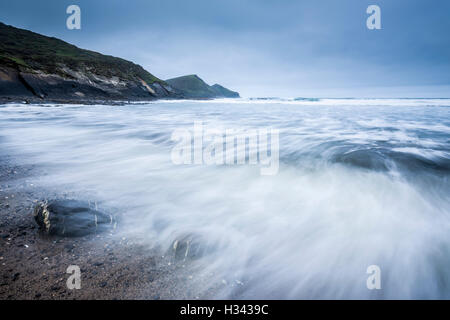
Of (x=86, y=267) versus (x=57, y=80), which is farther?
(x=57, y=80)

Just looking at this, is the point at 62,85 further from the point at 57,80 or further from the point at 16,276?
the point at 16,276

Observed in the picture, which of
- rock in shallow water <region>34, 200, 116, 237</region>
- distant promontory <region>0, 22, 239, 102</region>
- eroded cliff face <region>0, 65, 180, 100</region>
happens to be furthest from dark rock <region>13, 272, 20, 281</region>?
eroded cliff face <region>0, 65, 180, 100</region>

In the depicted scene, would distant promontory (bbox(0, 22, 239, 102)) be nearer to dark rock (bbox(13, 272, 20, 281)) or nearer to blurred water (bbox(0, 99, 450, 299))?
blurred water (bbox(0, 99, 450, 299))

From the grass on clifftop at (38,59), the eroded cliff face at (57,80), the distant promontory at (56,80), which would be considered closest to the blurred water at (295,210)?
the distant promontory at (56,80)

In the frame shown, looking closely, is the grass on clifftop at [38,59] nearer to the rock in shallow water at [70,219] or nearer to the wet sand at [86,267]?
the rock in shallow water at [70,219]

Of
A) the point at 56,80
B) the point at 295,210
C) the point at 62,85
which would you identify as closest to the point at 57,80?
the point at 56,80

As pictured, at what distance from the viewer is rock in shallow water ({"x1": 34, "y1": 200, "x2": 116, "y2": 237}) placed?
1859 millimetres

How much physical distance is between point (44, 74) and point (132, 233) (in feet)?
104

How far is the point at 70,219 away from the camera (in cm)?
194

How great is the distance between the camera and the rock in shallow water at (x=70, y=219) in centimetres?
186

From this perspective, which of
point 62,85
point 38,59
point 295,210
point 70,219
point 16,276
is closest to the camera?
point 16,276

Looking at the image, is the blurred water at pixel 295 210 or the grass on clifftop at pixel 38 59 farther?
the grass on clifftop at pixel 38 59
